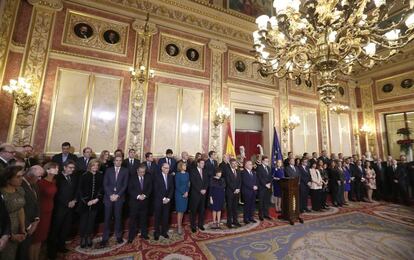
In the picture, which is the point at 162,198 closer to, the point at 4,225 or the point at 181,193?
the point at 181,193

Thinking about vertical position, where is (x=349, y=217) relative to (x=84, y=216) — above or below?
below

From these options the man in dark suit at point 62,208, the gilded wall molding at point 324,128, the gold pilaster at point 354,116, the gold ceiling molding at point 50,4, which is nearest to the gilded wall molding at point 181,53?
the gold ceiling molding at point 50,4

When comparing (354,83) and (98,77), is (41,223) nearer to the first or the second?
(98,77)

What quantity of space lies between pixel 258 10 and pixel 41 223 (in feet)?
29.6

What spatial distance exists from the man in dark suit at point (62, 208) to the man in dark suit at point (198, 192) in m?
2.10

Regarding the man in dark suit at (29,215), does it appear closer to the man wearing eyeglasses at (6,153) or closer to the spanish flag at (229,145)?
the man wearing eyeglasses at (6,153)

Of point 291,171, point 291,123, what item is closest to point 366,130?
point 291,123

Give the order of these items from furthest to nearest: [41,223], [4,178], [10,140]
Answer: [10,140] < [41,223] < [4,178]

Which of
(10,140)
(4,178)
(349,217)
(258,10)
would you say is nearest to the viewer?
(4,178)

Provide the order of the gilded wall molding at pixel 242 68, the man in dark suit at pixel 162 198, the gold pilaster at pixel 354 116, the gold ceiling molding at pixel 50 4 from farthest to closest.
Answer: the gold pilaster at pixel 354 116 → the gilded wall molding at pixel 242 68 → the gold ceiling molding at pixel 50 4 → the man in dark suit at pixel 162 198

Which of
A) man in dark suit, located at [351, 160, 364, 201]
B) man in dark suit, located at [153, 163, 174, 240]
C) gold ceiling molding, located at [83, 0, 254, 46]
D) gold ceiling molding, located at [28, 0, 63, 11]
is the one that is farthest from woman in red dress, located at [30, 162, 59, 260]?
man in dark suit, located at [351, 160, 364, 201]

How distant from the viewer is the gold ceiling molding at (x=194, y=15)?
6480 millimetres

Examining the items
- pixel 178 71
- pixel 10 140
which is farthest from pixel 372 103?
pixel 10 140

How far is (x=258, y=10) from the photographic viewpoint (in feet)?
26.3
